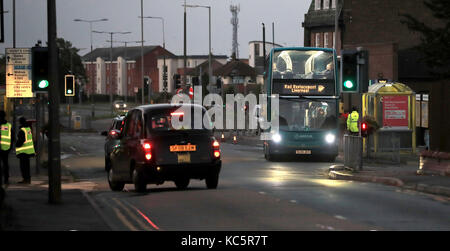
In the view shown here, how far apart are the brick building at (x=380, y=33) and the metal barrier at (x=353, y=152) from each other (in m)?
17.5

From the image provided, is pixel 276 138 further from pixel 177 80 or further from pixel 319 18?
pixel 319 18

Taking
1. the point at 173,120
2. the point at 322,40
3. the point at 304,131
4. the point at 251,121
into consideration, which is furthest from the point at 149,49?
the point at 173,120

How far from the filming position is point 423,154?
26.0 meters

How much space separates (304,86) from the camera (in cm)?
3450

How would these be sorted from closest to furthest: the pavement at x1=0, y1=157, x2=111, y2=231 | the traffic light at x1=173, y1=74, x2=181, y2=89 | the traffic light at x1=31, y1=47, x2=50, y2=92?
the pavement at x1=0, y1=157, x2=111, y2=231
the traffic light at x1=31, y1=47, x2=50, y2=92
the traffic light at x1=173, y1=74, x2=181, y2=89

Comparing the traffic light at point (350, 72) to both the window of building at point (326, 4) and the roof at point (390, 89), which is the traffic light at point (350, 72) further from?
the window of building at point (326, 4)

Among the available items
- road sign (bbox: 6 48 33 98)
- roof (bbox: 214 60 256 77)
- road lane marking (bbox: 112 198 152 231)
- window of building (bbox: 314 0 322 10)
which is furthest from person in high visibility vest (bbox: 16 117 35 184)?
roof (bbox: 214 60 256 77)

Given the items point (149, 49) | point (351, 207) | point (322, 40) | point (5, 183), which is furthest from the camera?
point (149, 49)

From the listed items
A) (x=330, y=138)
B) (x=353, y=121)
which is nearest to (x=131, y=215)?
(x=330, y=138)

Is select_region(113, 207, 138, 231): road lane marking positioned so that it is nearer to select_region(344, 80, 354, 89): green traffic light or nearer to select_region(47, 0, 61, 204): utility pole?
select_region(47, 0, 61, 204): utility pole

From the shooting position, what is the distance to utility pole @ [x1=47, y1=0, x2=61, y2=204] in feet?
56.4

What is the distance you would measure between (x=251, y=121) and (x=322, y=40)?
16235 millimetres

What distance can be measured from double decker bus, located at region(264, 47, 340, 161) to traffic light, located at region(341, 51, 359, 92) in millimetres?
7902
